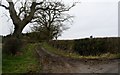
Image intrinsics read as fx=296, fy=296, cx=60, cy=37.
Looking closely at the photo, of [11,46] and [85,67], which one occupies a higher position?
[11,46]

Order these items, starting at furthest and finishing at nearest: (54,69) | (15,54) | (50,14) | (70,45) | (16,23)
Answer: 1. (50,14)
2. (16,23)
3. (70,45)
4. (15,54)
5. (54,69)

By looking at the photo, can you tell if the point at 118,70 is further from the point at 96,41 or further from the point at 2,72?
the point at 96,41

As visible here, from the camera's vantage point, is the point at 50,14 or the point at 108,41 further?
the point at 50,14

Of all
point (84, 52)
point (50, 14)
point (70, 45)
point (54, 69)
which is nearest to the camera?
point (54, 69)

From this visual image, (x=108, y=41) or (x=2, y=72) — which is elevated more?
(x=108, y=41)

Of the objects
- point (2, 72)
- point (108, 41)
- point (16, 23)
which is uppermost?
point (16, 23)

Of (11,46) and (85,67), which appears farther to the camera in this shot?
(11,46)

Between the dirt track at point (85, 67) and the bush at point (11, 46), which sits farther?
the bush at point (11, 46)

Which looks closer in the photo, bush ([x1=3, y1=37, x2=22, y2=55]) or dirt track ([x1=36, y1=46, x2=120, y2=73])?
dirt track ([x1=36, y1=46, x2=120, y2=73])

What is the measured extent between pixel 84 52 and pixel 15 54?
6.11m

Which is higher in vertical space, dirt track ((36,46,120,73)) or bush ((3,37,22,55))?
bush ((3,37,22,55))

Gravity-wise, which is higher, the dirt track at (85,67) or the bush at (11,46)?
the bush at (11,46)

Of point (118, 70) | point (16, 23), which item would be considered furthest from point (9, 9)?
point (118, 70)

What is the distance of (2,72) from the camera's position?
15523mm
